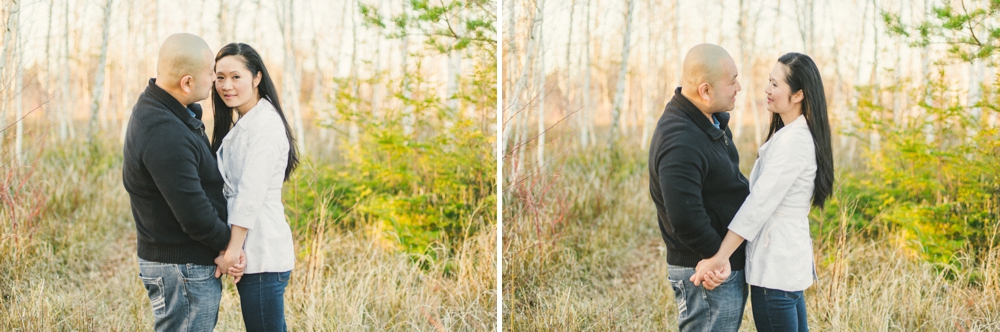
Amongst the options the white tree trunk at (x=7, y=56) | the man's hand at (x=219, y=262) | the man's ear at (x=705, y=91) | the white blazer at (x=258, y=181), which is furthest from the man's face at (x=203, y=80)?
the white tree trunk at (x=7, y=56)

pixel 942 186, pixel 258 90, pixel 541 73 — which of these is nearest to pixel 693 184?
pixel 258 90

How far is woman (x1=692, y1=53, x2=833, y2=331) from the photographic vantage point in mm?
1654

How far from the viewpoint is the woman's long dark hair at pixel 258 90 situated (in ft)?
5.83

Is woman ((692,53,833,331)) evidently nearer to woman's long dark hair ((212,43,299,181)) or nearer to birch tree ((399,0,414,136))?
woman's long dark hair ((212,43,299,181))

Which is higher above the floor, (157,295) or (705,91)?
(705,91)

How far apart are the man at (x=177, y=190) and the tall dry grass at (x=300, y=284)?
1.17 meters

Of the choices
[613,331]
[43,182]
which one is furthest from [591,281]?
[43,182]

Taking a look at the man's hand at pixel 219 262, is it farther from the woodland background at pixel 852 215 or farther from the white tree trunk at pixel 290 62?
the white tree trunk at pixel 290 62

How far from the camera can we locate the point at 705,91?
65.6 inches

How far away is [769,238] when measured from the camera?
171cm

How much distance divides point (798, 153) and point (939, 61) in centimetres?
245

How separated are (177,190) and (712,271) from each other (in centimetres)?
146

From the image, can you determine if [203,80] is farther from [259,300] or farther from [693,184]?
[693,184]

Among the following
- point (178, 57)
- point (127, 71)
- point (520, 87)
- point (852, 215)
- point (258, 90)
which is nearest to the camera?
point (178, 57)
